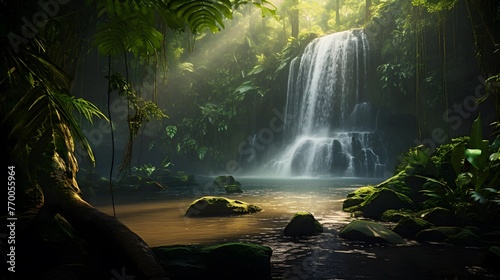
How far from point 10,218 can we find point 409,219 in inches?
254

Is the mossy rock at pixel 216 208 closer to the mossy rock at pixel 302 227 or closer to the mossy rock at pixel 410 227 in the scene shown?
the mossy rock at pixel 302 227

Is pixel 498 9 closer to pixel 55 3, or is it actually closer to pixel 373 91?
pixel 55 3

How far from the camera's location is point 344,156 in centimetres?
2192

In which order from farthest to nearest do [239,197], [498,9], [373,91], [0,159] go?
[373,91]
[239,197]
[498,9]
[0,159]

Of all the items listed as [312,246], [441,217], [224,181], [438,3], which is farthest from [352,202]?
[224,181]

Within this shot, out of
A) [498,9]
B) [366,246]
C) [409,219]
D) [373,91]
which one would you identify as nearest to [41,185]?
[366,246]

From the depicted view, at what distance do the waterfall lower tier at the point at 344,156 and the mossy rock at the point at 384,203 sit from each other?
494 inches

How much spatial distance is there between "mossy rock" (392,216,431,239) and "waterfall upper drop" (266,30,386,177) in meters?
14.9

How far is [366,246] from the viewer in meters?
6.24

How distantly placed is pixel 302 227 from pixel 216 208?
3.27 meters

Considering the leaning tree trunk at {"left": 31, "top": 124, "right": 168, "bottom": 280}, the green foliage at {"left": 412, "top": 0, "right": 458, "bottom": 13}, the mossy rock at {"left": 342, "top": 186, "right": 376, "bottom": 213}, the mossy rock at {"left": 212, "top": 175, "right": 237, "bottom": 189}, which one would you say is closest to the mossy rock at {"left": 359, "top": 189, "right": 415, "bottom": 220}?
the mossy rock at {"left": 342, "top": 186, "right": 376, "bottom": 213}

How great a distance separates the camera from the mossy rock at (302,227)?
7191 mm

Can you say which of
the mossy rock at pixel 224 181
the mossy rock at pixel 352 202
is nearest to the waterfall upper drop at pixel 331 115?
the mossy rock at pixel 224 181

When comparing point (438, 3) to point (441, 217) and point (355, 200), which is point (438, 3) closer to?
point (355, 200)
